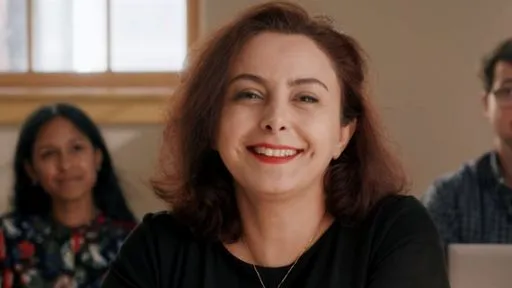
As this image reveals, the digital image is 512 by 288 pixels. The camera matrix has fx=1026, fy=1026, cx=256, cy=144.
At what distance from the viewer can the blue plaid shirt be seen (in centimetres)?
268

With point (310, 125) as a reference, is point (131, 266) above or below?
below

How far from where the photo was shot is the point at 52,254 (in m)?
2.85

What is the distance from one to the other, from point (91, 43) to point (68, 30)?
0.09m

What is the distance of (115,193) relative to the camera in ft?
9.99

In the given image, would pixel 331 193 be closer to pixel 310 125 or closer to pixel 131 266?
pixel 310 125

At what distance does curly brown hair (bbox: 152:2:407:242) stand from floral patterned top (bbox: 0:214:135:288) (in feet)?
3.58

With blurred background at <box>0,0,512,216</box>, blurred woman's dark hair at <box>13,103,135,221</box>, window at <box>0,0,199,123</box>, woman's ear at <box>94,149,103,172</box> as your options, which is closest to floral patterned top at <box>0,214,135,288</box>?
blurred woman's dark hair at <box>13,103,135,221</box>

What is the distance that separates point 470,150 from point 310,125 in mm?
1876

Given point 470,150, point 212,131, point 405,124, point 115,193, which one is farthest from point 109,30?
point 212,131

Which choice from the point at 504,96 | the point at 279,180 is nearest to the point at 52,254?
the point at 504,96

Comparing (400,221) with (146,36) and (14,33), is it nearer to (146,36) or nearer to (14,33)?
(146,36)

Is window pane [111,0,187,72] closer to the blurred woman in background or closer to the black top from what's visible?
the blurred woman in background

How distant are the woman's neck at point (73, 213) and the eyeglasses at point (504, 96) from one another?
119 centimetres

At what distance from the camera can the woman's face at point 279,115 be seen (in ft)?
5.14
